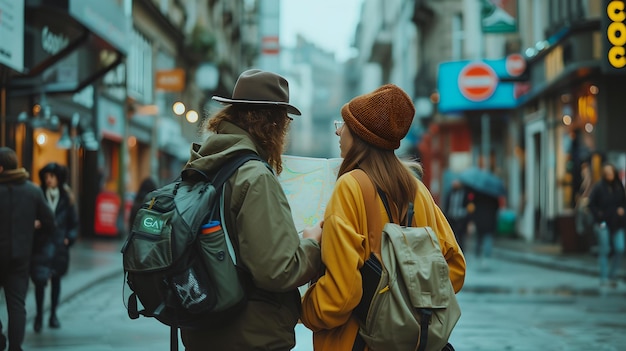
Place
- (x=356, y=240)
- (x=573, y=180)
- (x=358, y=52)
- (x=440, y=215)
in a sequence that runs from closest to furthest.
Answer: (x=356, y=240) → (x=440, y=215) → (x=573, y=180) → (x=358, y=52)

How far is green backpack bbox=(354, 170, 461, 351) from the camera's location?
11.4 feet

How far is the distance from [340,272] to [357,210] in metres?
0.24

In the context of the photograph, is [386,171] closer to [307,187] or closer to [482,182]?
[307,187]

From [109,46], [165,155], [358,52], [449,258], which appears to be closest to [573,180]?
[109,46]

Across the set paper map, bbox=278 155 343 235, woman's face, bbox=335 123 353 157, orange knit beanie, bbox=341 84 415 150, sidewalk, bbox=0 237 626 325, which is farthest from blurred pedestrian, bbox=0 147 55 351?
orange knit beanie, bbox=341 84 415 150

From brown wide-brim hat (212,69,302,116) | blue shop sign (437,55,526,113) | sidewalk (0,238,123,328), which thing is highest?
blue shop sign (437,55,526,113)

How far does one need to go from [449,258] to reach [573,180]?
21.0 meters

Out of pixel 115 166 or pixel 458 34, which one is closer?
pixel 115 166

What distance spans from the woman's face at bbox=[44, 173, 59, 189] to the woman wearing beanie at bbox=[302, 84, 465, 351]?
738 centimetres

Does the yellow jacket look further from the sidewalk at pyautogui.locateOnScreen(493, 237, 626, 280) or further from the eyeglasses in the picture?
the sidewalk at pyautogui.locateOnScreen(493, 237, 626, 280)

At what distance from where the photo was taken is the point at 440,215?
3.92 m

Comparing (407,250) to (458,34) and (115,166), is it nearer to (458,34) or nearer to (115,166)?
(115,166)

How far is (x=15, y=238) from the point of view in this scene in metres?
7.96

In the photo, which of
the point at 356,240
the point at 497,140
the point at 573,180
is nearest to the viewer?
the point at 356,240
